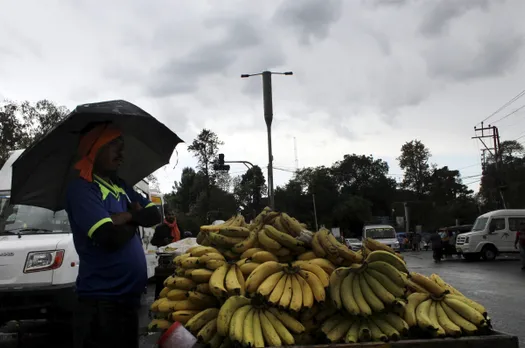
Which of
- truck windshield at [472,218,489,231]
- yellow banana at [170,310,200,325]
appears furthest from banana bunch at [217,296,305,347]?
truck windshield at [472,218,489,231]

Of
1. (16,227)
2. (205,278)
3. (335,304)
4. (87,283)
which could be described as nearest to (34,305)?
(16,227)

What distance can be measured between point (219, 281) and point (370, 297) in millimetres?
1039

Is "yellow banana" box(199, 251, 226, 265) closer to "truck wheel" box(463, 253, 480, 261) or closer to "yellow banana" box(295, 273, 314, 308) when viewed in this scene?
"yellow banana" box(295, 273, 314, 308)

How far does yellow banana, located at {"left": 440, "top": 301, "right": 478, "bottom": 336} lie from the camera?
2.92 m

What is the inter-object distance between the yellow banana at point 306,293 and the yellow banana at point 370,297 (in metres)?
0.34

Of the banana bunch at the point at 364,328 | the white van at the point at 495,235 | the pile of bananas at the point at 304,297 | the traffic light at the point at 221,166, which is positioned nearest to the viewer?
the banana bunch at the point at 364,328

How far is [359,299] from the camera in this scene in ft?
9.75

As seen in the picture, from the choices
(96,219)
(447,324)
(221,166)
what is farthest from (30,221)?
(221,166)

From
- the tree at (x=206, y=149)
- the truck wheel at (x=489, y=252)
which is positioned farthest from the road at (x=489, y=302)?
the tree at (x=206, y=149)

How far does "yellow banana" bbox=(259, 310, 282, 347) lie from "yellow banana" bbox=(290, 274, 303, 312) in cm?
18

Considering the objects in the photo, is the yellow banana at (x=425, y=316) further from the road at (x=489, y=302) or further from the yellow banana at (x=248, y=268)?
the road at (x=489, y=302)

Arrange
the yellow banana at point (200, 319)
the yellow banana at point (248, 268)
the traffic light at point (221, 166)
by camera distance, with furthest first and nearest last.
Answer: the traffic light at point (221, 166)
the yellow banana at point (248, 268)
the yellow banana at point (200, 319)

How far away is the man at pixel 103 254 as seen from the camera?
2.52 meters

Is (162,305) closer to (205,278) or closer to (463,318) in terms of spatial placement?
(205,278)
